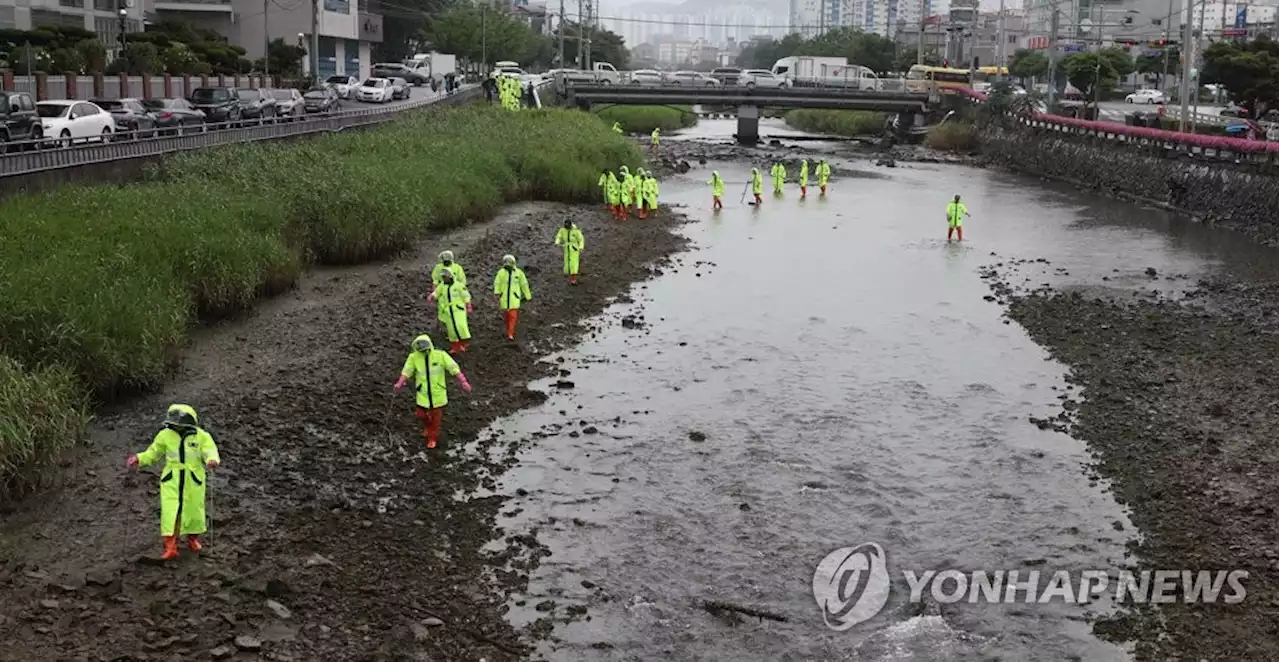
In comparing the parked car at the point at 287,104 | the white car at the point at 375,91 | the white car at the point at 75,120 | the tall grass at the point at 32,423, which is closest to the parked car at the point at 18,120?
the white car at the point at 75,120

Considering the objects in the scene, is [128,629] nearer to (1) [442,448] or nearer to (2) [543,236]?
(1) [442,448]

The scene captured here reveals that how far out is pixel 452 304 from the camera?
1939 centimetres

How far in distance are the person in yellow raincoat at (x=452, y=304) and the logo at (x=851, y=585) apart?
8.02 metres

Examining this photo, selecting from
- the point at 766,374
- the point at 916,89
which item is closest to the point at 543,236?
the point at 766,374

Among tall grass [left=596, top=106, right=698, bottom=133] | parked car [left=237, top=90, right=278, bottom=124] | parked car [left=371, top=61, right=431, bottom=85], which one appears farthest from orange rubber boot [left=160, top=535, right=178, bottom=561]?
tall grass [left=596, top=106, right=698, bottom=133]

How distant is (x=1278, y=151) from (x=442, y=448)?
33452 mm

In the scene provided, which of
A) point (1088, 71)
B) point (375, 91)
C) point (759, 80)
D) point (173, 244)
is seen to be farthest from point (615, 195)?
point (759, 80)

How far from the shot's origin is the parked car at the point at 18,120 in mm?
26970

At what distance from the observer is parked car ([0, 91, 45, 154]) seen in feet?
88.5

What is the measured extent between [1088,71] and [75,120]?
205ft

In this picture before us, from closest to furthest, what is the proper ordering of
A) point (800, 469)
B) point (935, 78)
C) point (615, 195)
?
point (800, 469) < point (615, 195) < point (935, 78)

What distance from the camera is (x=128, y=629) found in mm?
10234

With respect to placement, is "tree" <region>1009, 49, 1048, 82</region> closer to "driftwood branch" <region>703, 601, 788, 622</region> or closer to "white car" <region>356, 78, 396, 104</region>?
"white car" <region>356, 78, 396, 104</region>

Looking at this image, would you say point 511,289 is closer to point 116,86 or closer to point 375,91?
point 116,86
